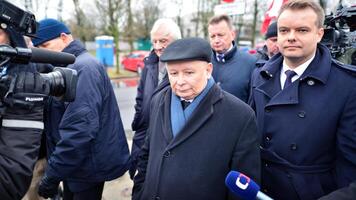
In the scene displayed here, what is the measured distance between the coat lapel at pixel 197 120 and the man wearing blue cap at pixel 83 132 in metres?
0.81

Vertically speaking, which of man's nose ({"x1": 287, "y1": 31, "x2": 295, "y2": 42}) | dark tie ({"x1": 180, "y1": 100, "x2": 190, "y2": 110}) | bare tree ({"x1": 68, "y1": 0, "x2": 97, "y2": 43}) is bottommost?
dark tie ({"x1": 180, "y1": 100, "x2": 190, "y2": 110})

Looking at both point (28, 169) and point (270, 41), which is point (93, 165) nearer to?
point (28, 169)

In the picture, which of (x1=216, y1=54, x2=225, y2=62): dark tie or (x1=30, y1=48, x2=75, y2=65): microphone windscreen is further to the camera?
(x1=216, y1=54, x2=225, y2=62): dark tie

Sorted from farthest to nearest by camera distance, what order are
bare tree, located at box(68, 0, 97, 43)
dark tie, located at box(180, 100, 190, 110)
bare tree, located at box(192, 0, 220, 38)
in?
bare tree, located at box(192, 0, 220, 38) → bare tree, located at box(68, 0, 97, 43) → dark tie, located at box(180, 100, 190, 110)

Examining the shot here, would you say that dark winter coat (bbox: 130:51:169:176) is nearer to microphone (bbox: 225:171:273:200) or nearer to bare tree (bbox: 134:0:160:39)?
microphone (bbox: 225:171:273:200)

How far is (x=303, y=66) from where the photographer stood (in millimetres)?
1850

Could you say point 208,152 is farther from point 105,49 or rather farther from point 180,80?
point 105,49

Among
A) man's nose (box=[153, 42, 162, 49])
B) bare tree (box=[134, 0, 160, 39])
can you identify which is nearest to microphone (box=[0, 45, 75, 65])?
man's nose (box=[153, 42, 162, 49])

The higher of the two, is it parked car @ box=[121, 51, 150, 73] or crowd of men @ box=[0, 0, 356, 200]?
crowd of men @ box=[0, 0, 356, 200]

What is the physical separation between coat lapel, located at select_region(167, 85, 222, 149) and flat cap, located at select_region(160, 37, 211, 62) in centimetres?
26

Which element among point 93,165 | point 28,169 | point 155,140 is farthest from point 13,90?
point 93,165

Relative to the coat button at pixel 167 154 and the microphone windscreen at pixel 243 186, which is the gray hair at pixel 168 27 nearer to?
the coat button at pixel 167 154

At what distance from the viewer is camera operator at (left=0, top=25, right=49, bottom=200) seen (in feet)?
4.50

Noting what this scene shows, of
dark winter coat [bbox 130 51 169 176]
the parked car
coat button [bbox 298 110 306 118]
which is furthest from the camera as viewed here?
the parked car
